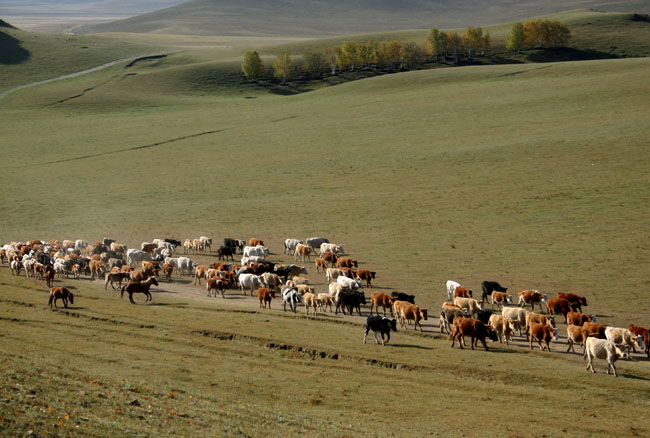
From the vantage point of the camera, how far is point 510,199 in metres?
44.4

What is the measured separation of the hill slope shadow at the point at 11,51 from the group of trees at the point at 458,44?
262ft

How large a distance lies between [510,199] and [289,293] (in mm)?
22585

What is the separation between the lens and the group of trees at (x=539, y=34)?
120 metres

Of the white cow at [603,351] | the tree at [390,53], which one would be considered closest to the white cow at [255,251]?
the white cow at [603,351]

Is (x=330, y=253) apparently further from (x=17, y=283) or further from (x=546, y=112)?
(x=546, y=112)

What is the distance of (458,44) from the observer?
124 metres

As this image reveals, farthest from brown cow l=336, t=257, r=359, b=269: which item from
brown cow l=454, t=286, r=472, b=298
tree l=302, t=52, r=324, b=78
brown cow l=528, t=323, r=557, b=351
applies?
tree l=302, t=52, r=324, b=78

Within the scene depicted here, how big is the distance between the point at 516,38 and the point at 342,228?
91.5m

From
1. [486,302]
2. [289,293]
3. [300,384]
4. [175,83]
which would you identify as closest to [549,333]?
[486,302]

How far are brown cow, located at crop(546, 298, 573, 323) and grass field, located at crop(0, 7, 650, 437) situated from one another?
1.42 meters

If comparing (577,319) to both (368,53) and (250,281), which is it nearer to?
(250,281)

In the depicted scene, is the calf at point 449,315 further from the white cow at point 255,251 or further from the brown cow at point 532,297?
the white cow at point 255,251

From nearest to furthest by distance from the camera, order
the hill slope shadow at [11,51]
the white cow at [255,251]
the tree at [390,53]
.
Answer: the white cow at [255,251] → the tree at [390,53] → the hill slope shadow at [11,51]

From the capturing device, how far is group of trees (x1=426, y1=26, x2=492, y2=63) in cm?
12269
